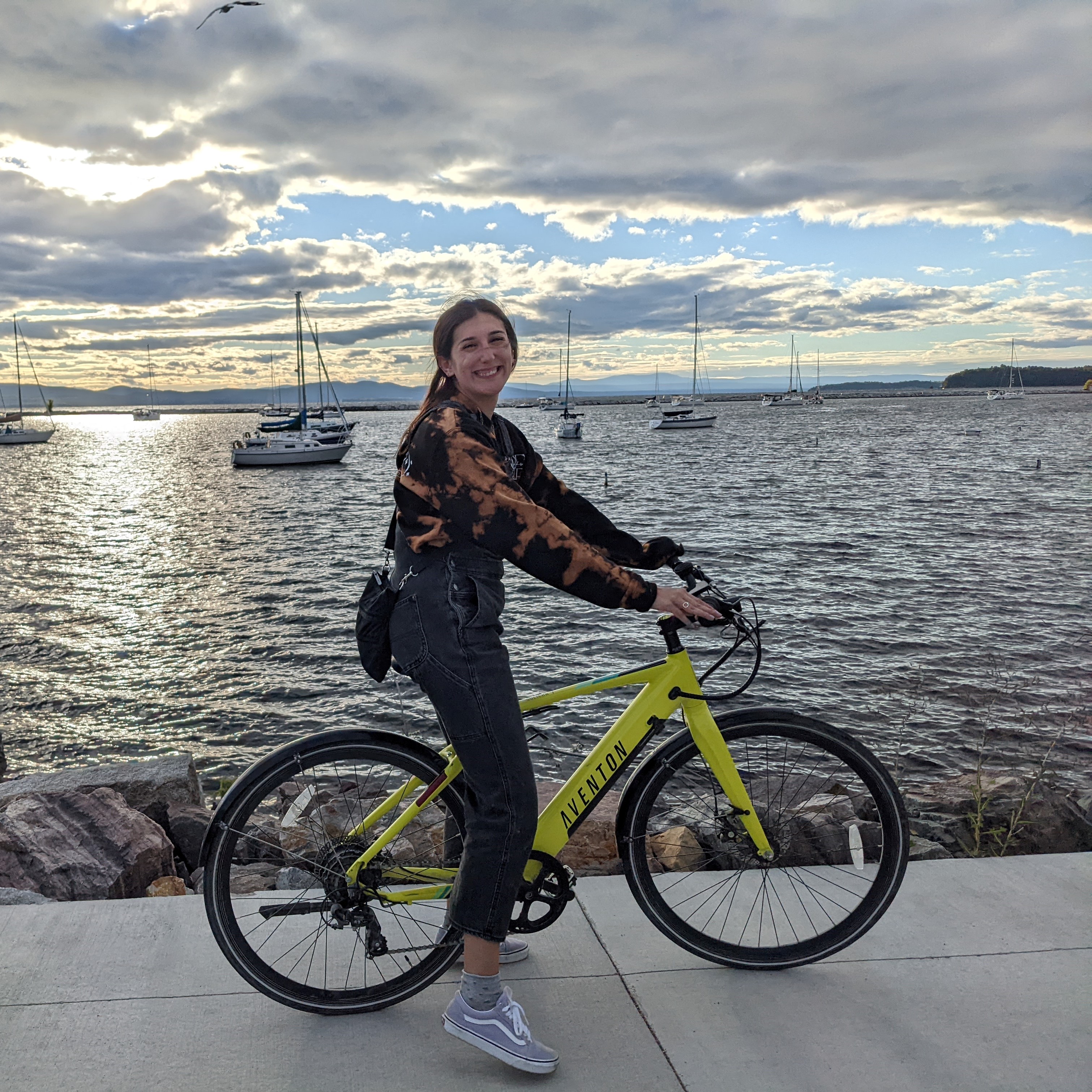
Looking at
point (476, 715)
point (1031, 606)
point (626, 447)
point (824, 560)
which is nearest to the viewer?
point (476, 715)

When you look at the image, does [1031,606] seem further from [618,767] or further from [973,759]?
[618,767]

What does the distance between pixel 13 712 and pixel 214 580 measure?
10.3 meters

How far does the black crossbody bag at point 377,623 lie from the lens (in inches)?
110

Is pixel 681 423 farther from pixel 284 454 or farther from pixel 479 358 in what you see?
pixel 479 358

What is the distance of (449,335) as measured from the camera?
9.55 feet

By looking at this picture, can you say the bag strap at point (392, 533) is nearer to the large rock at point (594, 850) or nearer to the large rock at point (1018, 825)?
the large rock at point (594, 850)

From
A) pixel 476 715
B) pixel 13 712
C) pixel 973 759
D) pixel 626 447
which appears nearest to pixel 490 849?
pixel 476 715

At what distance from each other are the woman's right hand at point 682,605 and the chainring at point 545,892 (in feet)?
2.97

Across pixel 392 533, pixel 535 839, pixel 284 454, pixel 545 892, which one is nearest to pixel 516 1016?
pixel 545 892

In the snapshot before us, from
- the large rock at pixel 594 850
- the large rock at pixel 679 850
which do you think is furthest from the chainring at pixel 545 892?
the large rock at pixel 594 850

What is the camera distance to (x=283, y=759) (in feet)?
9.71

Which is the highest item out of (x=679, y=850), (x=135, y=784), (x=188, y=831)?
(x=679, y=850)

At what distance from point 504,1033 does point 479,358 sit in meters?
2.02

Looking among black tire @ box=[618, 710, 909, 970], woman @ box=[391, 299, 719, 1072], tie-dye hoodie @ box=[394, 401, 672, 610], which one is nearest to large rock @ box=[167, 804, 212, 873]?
black tire @ box=[618, 710, 909, 970]
